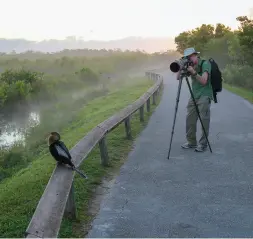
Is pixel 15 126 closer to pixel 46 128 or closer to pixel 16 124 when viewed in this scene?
pixel 16 124

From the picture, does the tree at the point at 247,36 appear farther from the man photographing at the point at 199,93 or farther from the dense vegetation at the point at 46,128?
the man photographing at the point at 199,93

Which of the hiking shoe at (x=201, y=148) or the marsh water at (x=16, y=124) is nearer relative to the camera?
the hiking shoe at (x=201, y=148)

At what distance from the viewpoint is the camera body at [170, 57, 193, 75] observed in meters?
7.64

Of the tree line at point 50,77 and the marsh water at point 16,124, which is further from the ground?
the tree line at point 50,77

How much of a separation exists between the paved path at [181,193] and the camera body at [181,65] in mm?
1716

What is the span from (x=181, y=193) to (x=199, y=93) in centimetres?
289

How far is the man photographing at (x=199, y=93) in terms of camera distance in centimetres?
796

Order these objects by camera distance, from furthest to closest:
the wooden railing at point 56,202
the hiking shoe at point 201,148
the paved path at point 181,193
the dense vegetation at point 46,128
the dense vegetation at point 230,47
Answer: the dense vegetation at point 230,47, the hiking shoe at point 201,148, the dense vegetation at point 46,128, the paved path at point 181,193, the wooden railing at point 56,202

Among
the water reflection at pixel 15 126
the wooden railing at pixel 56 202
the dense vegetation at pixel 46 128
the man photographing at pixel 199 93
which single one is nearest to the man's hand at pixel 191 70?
the man photographing at pixel 199 93

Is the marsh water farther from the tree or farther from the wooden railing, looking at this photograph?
the tree

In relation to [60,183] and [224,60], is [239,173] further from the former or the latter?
[224,60]

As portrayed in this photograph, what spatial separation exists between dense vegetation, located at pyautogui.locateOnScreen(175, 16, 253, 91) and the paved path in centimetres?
1606

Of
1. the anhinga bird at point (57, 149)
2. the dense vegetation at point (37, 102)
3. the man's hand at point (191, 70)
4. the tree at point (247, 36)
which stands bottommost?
the dense vegetation at point (37, 102)

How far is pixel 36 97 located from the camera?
25.7 metres
